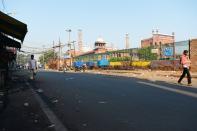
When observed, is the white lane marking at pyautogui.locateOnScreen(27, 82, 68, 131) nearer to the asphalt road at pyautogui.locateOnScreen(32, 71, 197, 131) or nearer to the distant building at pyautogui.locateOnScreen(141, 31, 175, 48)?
the asphalt road at pyautogui.locateOnScreen(32, 71, 197, 131)

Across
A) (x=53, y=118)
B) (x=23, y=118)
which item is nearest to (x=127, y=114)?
(x=53, y=118)

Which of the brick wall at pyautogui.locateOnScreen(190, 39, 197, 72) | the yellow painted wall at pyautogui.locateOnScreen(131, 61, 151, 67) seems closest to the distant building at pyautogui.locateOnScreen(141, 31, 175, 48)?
the yellow painted wall at pyautogui.locateOnScreen(131, 61, 151, 67)

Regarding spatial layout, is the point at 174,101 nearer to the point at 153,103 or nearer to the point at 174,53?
the point at 153,103

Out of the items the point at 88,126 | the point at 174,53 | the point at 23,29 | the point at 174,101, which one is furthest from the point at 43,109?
the point at 174,53

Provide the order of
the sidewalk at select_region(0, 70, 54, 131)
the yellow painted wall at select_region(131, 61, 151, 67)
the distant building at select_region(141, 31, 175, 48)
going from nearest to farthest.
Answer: the sidewalk at select_region(0, 70, 54, 131), the yellow painted wall at select_region(131, 61, 151, 67), the distant building at select_region(141, 31, 175, 48)

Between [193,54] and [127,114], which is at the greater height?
[193,54]

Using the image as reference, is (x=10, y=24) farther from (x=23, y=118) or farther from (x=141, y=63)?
(x=141, y=63)

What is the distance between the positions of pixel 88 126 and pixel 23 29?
12273mm

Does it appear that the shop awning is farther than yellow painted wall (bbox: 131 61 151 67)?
No

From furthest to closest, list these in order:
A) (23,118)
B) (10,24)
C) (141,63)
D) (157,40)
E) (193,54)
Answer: (157,40) → (141,63) → (193,54) → (10,24) → (23,118)

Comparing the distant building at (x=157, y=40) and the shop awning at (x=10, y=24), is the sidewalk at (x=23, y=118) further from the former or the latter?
the distant building at (x=157, y=40)

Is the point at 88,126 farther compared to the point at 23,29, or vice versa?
the point at 23,29

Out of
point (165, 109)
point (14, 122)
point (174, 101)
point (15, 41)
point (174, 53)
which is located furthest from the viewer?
point (174, 53)

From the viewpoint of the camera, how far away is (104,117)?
8.08 metres
